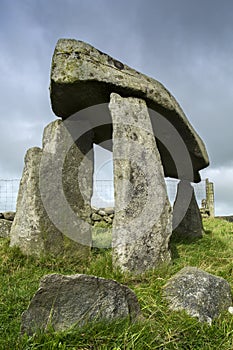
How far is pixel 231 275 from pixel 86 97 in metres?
3.07

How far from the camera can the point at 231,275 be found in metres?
4.33

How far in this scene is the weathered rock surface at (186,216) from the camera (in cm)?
714

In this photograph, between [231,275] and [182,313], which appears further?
[231,275]

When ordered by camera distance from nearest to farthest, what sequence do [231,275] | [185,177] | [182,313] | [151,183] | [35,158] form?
[182,313] < [231,275] < [151,183] < [35,158] < [185,177]

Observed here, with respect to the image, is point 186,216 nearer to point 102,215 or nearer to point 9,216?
point 102,215

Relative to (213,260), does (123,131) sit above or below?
above

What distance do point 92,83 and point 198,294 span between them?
3.09 m

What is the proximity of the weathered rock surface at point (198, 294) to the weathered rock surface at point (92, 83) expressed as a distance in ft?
9.09

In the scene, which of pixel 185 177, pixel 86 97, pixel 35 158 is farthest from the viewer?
pixel 185 177

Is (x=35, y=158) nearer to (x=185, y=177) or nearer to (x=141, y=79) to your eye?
(x=141, y=79)

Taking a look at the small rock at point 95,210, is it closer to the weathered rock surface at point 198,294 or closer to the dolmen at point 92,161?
the dolmen at point 92,161

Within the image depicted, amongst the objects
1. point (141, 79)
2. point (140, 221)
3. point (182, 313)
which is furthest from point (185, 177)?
point (182, 313)

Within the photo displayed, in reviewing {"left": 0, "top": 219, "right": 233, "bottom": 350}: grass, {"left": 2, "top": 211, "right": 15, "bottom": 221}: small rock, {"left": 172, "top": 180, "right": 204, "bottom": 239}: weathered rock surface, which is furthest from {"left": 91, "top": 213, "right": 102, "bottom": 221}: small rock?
{"left": 0, "top": 219, "right": 233, "bottom": 350}: grass

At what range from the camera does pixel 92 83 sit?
5020 millimetres
